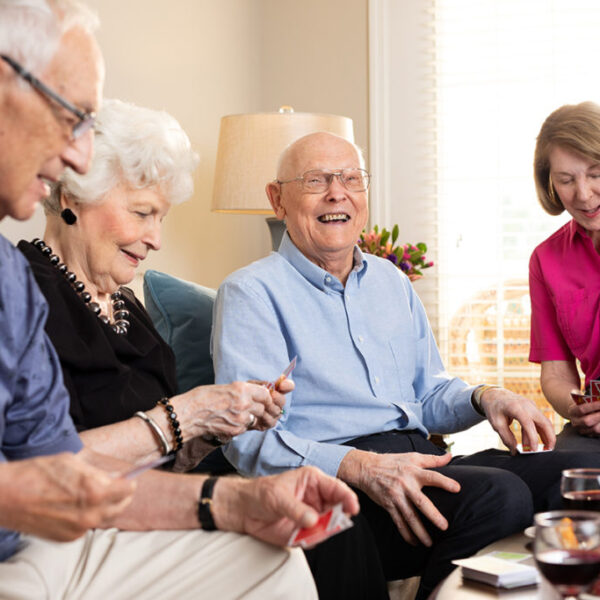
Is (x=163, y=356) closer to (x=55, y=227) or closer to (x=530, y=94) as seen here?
(x=55, y=227)

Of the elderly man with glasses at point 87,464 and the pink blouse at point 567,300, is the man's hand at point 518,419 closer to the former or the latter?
the pink blouse at point 567,300

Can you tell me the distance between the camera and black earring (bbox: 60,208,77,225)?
1798 millimetres

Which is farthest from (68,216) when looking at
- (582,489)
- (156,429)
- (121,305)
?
(582,489)

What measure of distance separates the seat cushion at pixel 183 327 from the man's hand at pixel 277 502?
1.00m

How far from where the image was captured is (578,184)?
243 centimetres

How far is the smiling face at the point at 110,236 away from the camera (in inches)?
71.3

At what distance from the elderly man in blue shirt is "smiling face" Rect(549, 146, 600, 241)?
538 mm

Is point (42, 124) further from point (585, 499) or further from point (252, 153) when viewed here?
point (252, 153)

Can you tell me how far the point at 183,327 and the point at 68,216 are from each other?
0.60 metres

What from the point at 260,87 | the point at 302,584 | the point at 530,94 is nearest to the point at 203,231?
the point at 260,87

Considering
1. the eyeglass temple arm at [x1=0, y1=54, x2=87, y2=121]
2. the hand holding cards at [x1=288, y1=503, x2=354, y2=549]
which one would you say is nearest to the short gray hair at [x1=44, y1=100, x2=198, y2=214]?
the eyeglass temple arm at [x1=0, y1=54, x2=87, y2=121]

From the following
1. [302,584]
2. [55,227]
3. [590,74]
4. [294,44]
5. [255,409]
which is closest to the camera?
[302,584]

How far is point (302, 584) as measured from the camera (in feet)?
4.12

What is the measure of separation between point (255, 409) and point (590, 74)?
2.90 m
